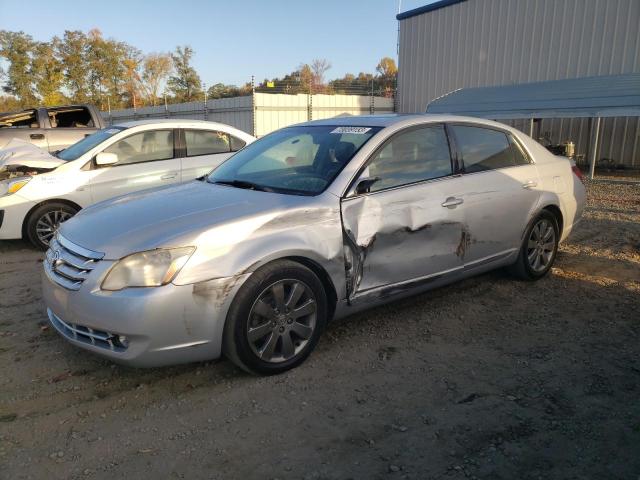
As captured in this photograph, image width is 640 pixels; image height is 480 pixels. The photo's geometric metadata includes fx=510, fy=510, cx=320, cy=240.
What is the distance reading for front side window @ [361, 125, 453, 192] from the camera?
3.66m

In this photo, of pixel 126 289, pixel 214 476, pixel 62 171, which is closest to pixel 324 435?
pixel 214 476

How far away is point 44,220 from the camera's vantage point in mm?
6238

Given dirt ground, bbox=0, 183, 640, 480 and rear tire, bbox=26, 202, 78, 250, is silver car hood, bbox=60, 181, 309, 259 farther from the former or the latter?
rear tire, bbox=26, 202, 78, 250

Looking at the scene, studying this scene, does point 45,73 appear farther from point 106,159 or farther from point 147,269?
point 147,269

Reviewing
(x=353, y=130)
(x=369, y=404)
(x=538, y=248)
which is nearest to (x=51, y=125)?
(x=353, y=130)

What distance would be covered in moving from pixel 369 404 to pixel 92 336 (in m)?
1.64

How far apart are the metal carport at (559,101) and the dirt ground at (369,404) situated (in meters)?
8.95

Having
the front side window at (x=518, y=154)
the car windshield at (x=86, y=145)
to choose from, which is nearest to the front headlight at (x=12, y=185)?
the car windshield at (x=86, y=145)

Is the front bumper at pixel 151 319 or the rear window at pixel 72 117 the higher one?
the rear window at pixel 72 117

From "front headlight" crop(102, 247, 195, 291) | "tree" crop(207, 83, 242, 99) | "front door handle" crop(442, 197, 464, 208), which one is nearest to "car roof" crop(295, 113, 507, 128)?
"front door handle" crop(442, 197, 464, 208)

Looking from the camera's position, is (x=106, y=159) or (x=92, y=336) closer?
(x=92, y=336)

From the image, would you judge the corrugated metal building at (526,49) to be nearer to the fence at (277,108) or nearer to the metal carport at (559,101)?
the metal carport at (559,101)

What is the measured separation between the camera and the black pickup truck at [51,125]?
379 inches

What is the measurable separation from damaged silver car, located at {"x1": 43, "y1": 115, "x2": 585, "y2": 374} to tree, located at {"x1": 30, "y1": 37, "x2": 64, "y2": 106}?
38.8 meters
